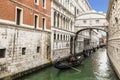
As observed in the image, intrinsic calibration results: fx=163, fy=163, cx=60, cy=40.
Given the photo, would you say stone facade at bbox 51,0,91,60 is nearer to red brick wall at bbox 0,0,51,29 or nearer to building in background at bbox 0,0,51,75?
red brick wall at bbox 0,0,51,29

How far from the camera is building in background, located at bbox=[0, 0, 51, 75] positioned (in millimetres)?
9766

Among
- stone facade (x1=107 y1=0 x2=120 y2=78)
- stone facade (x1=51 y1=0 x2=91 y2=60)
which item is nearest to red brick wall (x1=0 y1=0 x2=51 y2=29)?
stone facade (x1=51 y1=0 x2=91 y2=60)

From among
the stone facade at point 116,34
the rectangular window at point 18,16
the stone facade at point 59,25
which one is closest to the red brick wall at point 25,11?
the rectangular window at point 18,16

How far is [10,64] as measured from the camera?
33.4ft

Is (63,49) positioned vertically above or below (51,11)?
below

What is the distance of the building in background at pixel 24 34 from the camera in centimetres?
977

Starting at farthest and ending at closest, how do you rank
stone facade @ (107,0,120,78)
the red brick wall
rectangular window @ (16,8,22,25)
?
1. stone facade @ (107,0,120,78)
2. rectangular window @ (16,8,22,25)
3. the red brick wall

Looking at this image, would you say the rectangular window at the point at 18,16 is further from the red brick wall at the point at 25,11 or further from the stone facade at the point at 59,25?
the stone facade at the point at 59,25

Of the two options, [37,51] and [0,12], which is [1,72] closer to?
[0,12]

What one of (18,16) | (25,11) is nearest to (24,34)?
(18,16)

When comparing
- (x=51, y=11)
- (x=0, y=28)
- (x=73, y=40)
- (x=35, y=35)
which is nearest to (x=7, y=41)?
(x=0, y=28)

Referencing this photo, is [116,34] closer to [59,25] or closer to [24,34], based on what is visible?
[24,34]

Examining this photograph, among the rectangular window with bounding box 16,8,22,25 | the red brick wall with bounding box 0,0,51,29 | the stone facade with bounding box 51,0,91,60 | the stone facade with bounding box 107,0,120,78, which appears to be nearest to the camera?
the red brick wall with bounding box 0,0,51,29

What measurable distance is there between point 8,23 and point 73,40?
1795 centimetres
